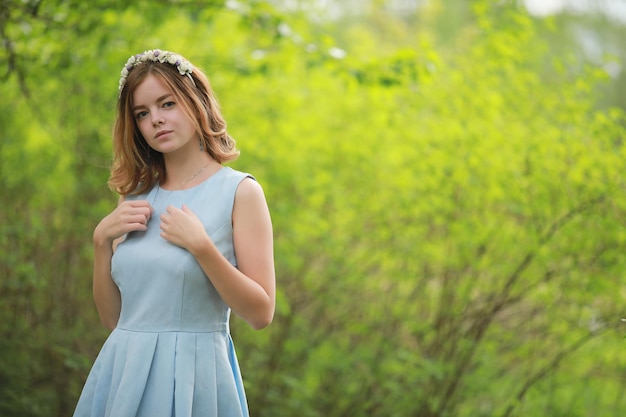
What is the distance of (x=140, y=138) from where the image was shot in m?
2.23

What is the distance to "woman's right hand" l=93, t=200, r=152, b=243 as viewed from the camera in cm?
205

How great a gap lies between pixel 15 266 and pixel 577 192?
11.2ft

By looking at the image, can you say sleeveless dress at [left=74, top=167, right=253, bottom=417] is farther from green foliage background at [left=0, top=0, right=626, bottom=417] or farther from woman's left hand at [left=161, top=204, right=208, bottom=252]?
green foliage background at [left=0, top=0, right=626, bottom=417]

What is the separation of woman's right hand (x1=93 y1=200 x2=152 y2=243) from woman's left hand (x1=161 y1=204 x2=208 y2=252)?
0.10 m

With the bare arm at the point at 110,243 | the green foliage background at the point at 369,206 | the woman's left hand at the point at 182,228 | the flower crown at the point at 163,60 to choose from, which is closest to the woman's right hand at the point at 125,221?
the bare arm at the point at 110,243

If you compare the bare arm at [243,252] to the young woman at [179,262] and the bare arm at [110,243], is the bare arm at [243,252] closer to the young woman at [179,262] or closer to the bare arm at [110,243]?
the young woman at [179,262]

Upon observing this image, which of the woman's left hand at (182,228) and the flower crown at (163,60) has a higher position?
the flower crown at (163,60)

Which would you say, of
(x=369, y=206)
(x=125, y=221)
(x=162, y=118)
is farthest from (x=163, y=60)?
(x=369, y=206)

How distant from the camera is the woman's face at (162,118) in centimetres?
207

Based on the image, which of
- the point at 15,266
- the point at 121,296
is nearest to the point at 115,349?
the point at 121,296

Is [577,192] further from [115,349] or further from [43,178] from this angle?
[43,178]

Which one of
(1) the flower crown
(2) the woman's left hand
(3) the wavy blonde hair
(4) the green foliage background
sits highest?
(1) the flower crown

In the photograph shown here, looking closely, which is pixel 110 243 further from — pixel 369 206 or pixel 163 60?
pixel 369 206

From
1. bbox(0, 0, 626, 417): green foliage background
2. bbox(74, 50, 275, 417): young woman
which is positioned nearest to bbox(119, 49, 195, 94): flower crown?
bbox(74, 50, 275, 417): young woman
